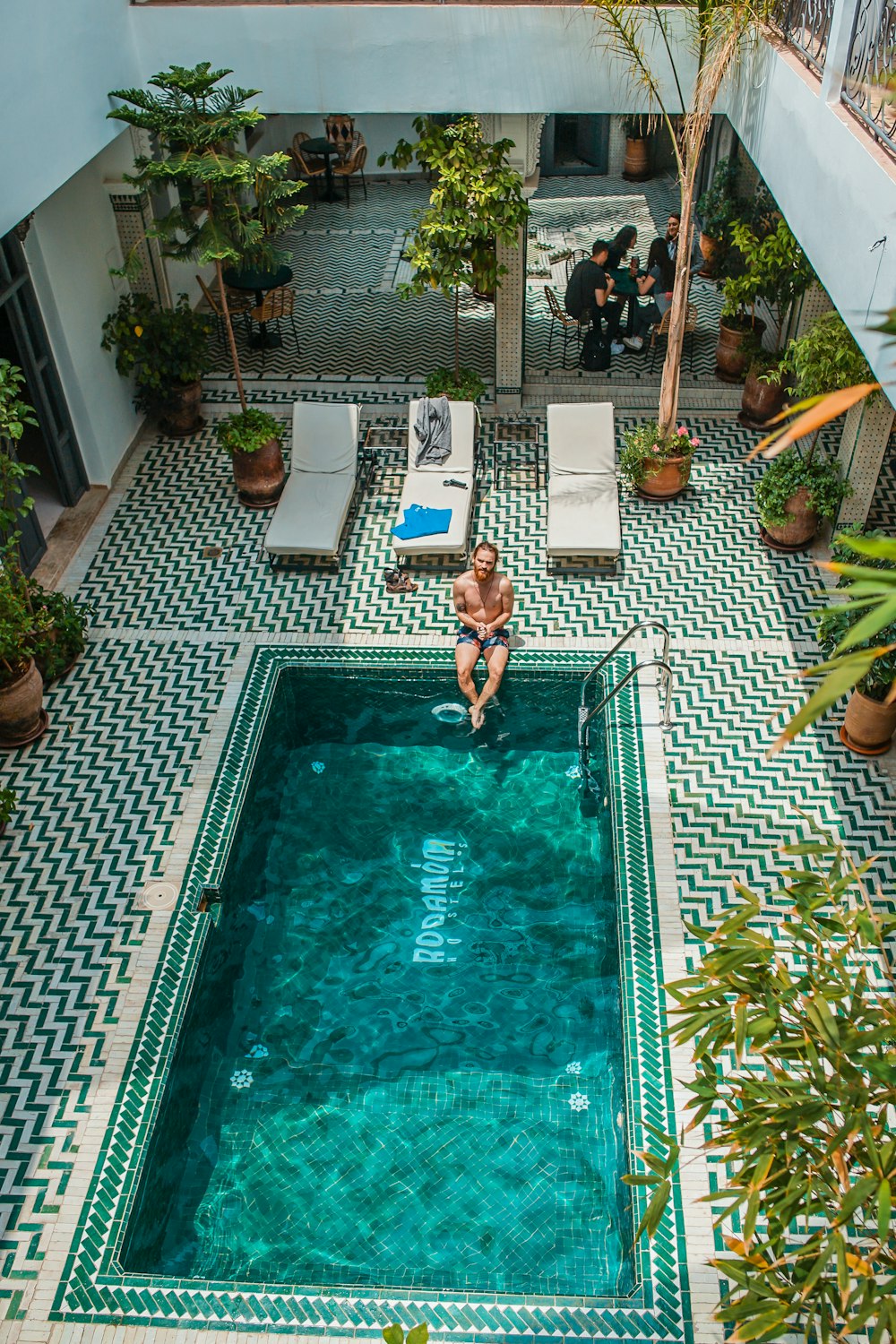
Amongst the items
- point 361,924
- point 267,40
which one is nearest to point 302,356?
point 267,40

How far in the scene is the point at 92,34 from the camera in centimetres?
857

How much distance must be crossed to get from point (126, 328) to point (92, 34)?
2.25 metres

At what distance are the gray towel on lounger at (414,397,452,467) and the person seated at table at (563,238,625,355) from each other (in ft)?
6.25

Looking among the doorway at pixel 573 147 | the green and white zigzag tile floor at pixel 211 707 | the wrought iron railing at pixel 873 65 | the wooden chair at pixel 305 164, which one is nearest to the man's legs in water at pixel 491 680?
the green and white zigzag tile floor at pixel 211 707

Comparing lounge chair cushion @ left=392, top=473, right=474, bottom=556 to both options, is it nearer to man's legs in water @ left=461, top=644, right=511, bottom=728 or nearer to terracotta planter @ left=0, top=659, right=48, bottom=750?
man's legs in water @ left=461, top=644, right=511, bottom=728

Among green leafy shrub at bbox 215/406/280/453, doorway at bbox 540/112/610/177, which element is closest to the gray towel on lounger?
green leafy shrub at bbox 215/406/280/453

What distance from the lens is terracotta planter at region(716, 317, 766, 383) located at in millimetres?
10922

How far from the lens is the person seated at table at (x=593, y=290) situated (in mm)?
10891

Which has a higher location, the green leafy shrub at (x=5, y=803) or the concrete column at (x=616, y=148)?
the green leafy shrub at (x=5, y=803)

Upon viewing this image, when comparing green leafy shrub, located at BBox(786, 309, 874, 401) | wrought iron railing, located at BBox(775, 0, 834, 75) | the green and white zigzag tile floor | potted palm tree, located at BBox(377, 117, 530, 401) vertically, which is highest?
wrought iron railing, located at BBox(775, 0, 834, 75)

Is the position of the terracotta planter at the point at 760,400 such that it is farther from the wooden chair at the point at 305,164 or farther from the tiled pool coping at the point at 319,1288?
the wooden chair at the point at 305,164

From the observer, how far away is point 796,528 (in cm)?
901

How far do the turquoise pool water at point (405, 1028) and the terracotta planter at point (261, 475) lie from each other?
7.60 ft

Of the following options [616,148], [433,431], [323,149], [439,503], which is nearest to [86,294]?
[433,431]
